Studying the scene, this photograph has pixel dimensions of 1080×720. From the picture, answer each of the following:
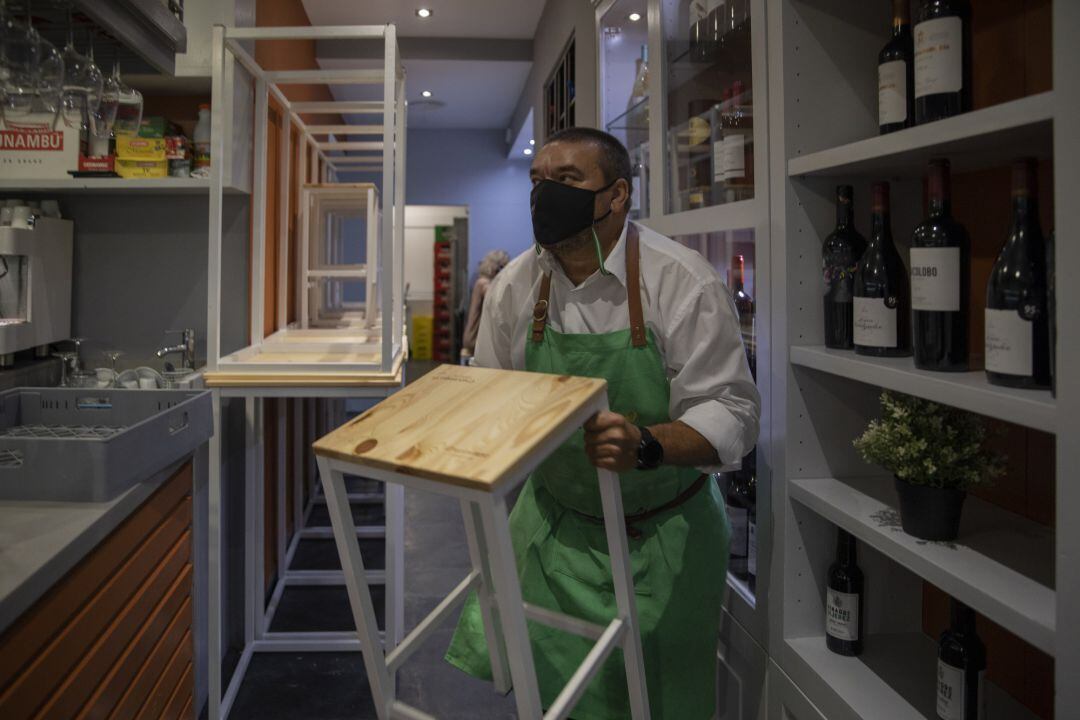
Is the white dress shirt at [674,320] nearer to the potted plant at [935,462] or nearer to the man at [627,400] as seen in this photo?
the man at [627,400]

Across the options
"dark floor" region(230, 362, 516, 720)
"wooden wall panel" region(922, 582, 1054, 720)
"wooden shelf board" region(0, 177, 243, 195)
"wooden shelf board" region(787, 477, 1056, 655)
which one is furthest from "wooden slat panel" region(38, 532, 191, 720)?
"wooden wall panel" region(922, 582, 1054, 720)

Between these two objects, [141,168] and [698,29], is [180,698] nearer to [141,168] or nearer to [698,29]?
[141,168]

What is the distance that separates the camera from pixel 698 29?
2.18 meters

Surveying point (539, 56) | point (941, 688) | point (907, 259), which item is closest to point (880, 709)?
point (941, 688)

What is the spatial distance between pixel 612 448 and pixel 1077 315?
65cm

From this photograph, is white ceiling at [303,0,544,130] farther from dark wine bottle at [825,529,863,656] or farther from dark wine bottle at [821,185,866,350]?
dark wine bottle at [825,529,863,656]

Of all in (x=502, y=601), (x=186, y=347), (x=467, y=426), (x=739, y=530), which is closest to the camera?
(x=502, y=601)

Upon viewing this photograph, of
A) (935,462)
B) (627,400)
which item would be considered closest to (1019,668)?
(935,462)

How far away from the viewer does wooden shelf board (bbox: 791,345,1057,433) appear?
98 centimetres

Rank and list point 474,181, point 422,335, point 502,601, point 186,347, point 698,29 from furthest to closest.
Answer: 1. point 474,181
2. point 422,335
3. point 186,347
4. point 698,29
5. point 502,601

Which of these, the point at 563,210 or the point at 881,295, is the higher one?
the point at 563,210

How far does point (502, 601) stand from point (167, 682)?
4.29ft

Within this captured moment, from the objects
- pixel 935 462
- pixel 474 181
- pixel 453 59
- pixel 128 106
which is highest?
pixel 453 59

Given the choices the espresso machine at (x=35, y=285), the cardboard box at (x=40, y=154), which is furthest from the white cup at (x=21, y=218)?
the cardboard box at (x=40, y=154)
